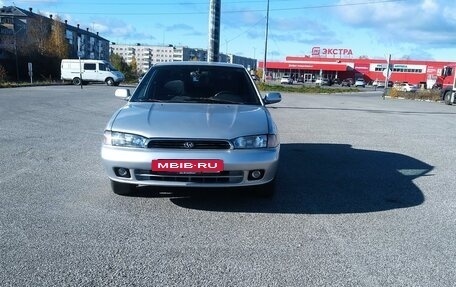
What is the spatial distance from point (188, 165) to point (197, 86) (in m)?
1.96

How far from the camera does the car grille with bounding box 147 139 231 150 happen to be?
4371 millimetres

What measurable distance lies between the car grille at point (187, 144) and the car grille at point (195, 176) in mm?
261

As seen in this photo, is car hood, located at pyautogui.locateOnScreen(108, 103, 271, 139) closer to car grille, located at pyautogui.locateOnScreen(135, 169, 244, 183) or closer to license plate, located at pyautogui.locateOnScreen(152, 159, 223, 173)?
license plate, located at pyautogui.locateOnScreen(152, 159, 223, 173)

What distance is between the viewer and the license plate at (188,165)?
14.1ft

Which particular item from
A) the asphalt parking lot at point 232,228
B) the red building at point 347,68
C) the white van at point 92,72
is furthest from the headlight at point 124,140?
the red building at point 347,68

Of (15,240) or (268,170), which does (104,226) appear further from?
(268,170)

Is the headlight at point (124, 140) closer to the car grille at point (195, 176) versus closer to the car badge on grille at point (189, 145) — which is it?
the car grille at point (195, 176)

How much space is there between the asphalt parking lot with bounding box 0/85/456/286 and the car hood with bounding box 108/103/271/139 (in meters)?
0.82

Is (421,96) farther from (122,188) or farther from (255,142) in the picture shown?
(122,188)

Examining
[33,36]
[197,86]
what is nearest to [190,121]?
[197,86]

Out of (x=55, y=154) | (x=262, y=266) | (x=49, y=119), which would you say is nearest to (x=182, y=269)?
(x=262, y=266)

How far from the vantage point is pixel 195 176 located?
14.3 feet

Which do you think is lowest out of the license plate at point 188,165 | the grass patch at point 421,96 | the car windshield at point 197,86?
the grass patch at point 421,96

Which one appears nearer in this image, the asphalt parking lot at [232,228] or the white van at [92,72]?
the asphalt parking lot at [232,228]
